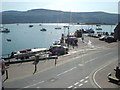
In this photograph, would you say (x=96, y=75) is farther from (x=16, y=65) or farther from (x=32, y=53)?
(x=32, y=53)

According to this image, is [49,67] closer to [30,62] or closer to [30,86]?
[30,62]

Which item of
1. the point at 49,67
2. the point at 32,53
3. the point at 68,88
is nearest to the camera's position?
the point at 68,88

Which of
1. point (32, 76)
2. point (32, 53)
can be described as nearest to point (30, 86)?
point (32, 76)

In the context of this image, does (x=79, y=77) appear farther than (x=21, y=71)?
No

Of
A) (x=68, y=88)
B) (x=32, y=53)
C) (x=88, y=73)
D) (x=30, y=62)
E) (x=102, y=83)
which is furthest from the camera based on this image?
(x=32, y=53)

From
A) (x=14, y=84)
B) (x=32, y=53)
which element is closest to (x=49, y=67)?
(x=14, y=84)

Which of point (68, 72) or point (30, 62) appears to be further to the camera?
point (30, 62)

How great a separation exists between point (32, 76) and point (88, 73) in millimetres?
5705

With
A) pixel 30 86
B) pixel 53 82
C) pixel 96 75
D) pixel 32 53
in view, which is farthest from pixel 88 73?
pixel 32 53

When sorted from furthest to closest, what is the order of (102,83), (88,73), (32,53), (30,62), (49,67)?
(32,53) → (30,62) → (49,67) → (88,73) → (102,83)

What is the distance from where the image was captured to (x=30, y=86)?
14094mm

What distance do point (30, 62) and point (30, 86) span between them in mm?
9166

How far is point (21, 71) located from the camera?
18562 millimetres

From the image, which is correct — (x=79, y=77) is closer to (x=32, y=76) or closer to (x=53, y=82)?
(x=53, y=82)
